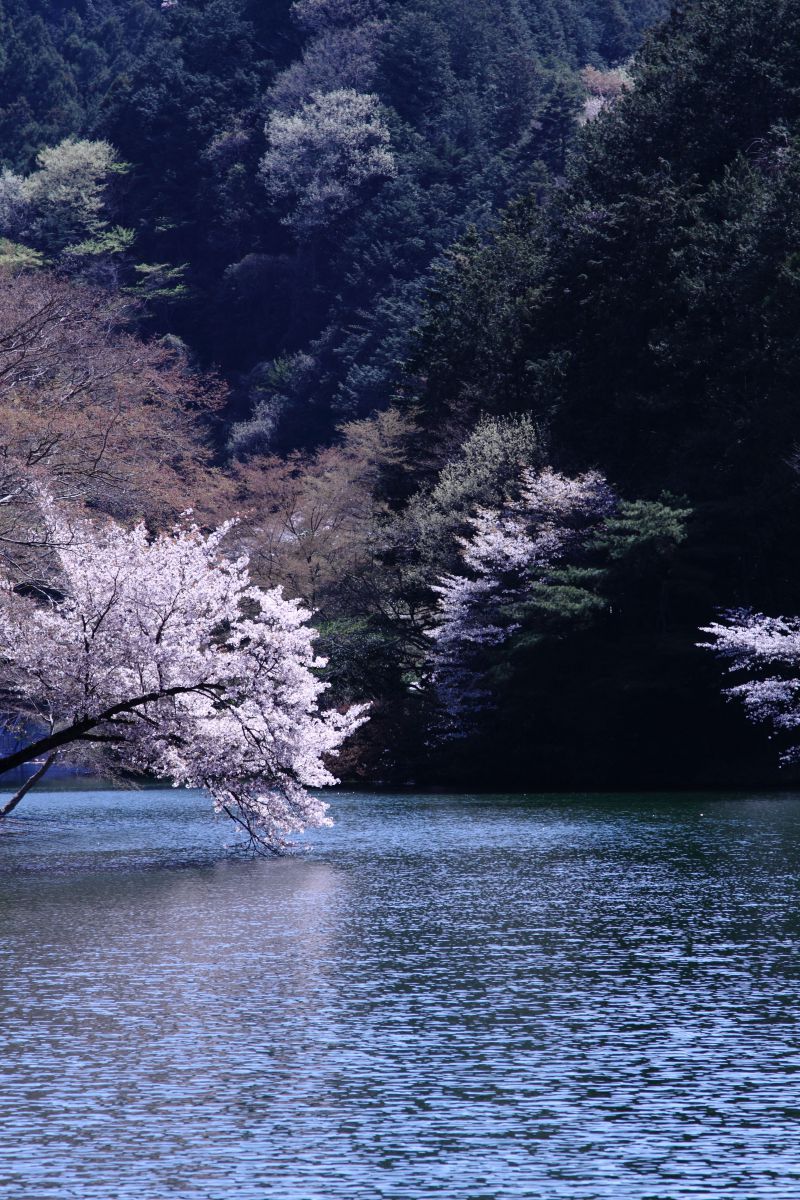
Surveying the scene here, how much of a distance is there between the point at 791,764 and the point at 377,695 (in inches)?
640

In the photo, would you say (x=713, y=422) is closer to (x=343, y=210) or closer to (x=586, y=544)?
(x=586, y=544)

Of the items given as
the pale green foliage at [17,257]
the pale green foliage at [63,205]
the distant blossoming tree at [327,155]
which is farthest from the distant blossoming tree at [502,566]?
the distant blossoming tree at [327,155]

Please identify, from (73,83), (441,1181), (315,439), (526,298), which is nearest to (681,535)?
(526,298)

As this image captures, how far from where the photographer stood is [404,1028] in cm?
1588

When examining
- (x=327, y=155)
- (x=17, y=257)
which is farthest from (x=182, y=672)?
(x=327, y=155)

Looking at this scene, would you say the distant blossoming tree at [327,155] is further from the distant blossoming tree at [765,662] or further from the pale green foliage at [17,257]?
the distant blossoming tree at [765,662]

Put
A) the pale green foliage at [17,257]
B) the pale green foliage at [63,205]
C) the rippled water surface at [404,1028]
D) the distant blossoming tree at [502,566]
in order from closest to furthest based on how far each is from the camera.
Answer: the rippled water surface at [404,1028] < the distant blossoming tree at [502,566] < the pale green foliage at [17,257] < the pale green foliage at [63,205]

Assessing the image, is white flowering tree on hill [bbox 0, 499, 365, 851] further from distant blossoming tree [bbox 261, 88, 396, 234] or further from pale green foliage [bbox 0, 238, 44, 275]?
distant blossoming tree [bbox 261, 88, 396, 234]

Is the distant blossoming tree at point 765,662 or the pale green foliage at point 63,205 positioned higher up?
the pale green foliage at point 63,205

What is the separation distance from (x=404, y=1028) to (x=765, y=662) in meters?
32.1

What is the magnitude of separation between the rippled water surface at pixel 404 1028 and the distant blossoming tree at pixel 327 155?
83.4 metres

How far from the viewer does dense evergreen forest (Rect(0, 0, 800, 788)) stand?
1980 inches

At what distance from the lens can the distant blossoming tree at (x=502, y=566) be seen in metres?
53.8

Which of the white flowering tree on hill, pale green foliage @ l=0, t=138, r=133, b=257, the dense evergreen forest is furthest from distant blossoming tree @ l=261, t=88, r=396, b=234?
the white flowering tree on hill
